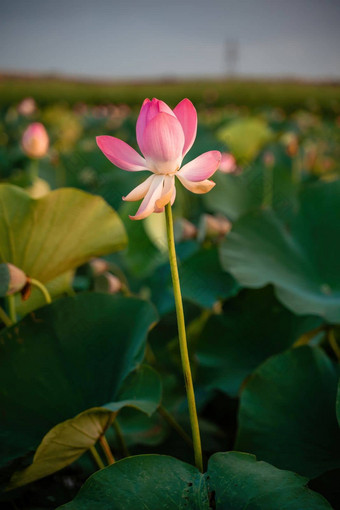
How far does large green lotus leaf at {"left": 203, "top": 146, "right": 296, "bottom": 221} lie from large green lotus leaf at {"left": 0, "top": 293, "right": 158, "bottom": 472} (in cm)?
72

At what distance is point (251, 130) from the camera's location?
92.1 inches

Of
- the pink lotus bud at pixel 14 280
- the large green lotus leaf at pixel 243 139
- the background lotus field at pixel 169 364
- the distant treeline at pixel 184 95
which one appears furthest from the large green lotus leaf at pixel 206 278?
the distant treeline at pixel 184 95

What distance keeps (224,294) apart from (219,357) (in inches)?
4.7

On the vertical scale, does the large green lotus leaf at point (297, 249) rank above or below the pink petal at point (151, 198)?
below

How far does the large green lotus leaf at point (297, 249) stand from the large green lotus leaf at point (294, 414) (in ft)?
0.57

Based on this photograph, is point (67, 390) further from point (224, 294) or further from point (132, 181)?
point (132, 181)

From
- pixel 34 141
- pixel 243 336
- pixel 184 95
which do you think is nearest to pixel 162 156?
pixel 243 336

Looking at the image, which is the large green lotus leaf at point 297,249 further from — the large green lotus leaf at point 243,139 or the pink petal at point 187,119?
the large green lotus leaf at point 243,139

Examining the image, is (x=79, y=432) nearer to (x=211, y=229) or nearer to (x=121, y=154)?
(x=121, y=154)

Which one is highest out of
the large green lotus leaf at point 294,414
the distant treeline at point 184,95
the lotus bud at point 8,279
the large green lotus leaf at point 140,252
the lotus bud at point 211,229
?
the distant treeline at point 184,95

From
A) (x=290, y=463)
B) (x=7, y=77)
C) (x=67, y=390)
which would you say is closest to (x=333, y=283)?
(x=290, y=463)

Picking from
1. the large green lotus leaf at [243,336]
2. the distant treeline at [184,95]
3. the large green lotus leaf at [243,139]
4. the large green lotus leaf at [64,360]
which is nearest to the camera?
the large green lotus leaf at [64,360]

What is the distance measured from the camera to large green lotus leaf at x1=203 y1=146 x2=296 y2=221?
1320mm

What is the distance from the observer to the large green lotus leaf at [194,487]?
1.43ft
